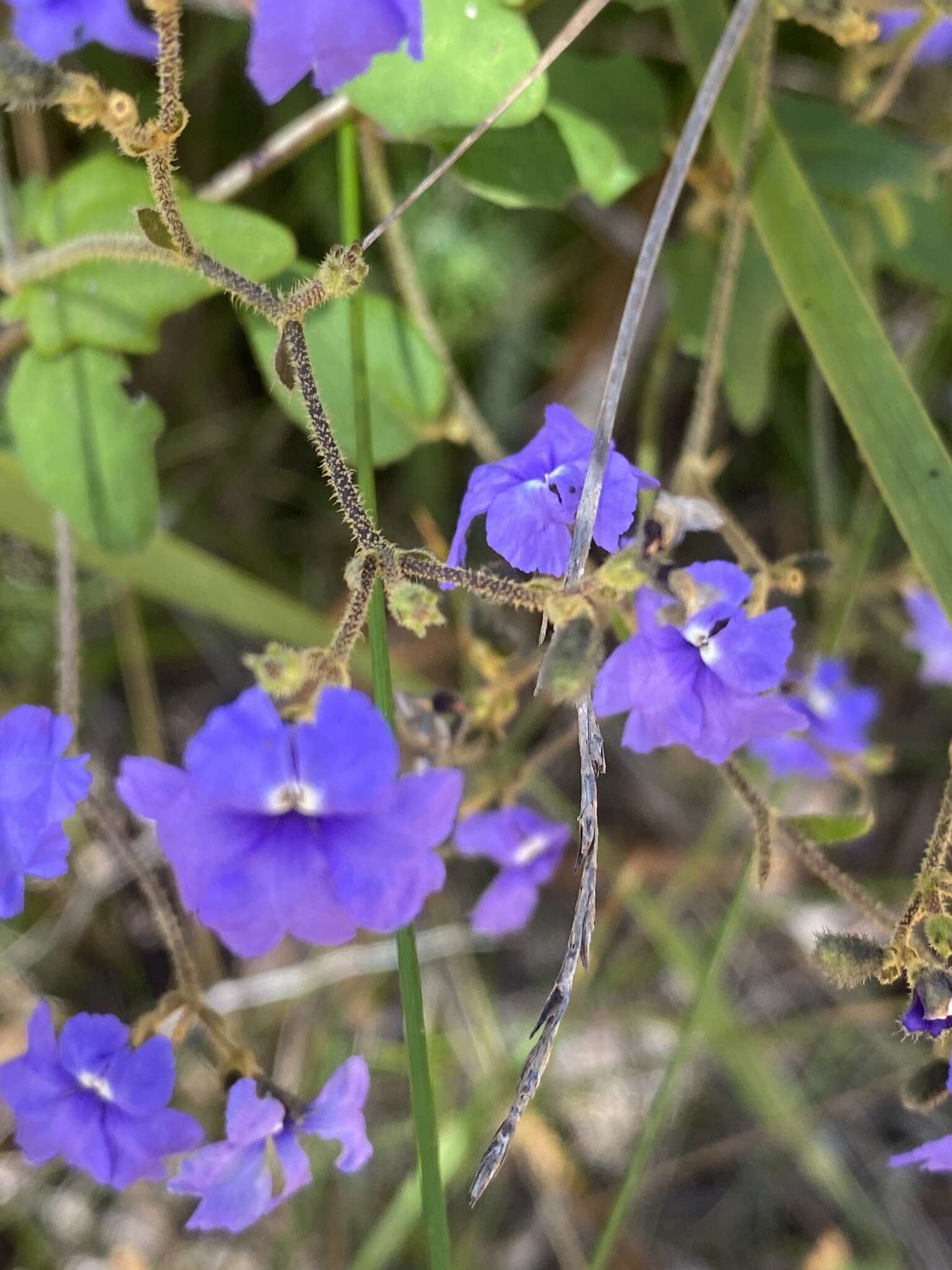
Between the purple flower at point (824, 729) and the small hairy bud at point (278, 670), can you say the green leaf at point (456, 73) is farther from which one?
Result: the purple flower at point (824, 729)

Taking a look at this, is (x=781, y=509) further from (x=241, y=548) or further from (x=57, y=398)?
Result: (x=57, y=398)

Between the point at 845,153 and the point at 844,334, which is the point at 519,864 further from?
the point at 845,153

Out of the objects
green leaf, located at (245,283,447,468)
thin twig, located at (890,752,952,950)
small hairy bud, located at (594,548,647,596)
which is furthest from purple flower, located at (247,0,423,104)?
thin twig, located at (890,752,952,950)

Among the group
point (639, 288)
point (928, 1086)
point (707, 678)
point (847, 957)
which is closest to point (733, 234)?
point (639, 288)

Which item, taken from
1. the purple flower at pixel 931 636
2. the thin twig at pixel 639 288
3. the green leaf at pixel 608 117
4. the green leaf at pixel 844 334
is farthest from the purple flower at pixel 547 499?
the purple flower at pixel 931 636

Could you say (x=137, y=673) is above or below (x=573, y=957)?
above

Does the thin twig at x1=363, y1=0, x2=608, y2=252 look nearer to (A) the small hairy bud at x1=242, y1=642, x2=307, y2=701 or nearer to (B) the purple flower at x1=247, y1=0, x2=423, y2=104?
(B) the purple flower at x1=247, y1=0, x2=423, y2=104
